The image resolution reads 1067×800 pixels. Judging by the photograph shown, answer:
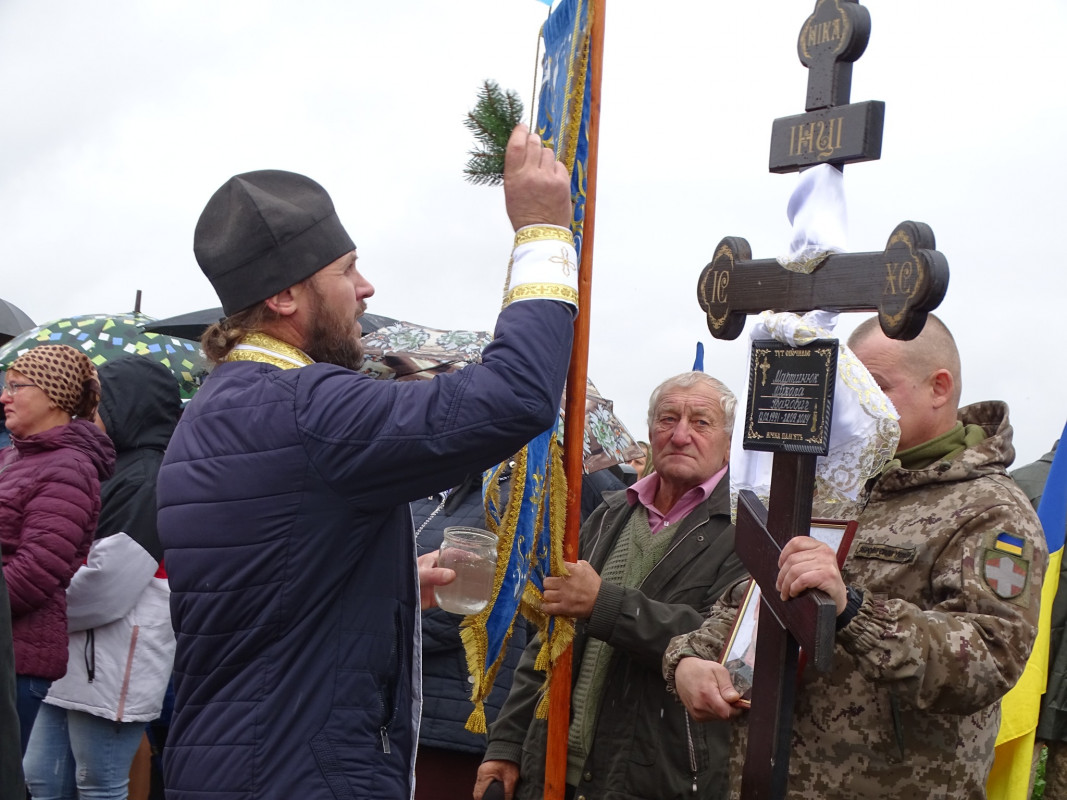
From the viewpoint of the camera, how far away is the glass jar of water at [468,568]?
283cm

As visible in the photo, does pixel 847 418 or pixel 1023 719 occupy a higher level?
pixel 847 418

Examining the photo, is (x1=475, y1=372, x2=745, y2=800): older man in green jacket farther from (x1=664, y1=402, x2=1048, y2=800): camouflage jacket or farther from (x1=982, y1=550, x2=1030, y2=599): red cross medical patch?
(x1=982, y1=550, x2=1030, y2=599): red cross medical patch

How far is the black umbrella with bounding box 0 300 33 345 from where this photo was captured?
9.32m

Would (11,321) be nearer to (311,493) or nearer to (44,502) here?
(44,502)

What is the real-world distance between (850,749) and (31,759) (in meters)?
3.48

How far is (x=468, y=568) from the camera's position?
283cm

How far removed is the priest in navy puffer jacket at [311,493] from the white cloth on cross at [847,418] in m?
0.62

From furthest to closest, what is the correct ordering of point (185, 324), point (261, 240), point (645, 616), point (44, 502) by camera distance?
point (185, 324) < point (44, 502) < point (645, 616) < point (261, 240)

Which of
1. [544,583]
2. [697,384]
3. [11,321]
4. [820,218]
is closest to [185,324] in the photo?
[11,321]

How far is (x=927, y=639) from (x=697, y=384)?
1.77 meters

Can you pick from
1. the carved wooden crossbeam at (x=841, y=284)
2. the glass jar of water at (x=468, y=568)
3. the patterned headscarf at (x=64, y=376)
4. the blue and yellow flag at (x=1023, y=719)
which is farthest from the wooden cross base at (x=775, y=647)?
the patterned headscarf at (x=64, y=376)

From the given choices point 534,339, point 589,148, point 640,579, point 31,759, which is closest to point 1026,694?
point 640,579

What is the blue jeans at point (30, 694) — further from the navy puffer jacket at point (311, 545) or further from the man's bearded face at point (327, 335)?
the man's bearded face at point (327, 335)

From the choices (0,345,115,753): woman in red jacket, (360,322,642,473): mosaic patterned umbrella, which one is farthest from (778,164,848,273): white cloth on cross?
(0,345,115,753): woman in red jacket
